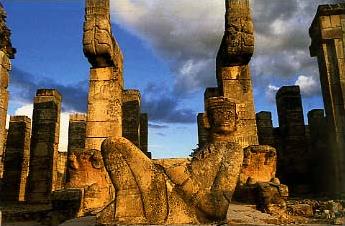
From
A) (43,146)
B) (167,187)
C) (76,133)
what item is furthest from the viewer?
(76,133)

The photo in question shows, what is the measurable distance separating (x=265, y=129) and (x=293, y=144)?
4.76 feet

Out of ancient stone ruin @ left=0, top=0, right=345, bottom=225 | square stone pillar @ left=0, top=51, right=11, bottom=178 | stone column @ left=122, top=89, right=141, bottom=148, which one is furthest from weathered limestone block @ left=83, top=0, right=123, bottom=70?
stone column @ left=122, top=89, right=141, bottom=148

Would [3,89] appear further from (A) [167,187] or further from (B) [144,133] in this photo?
(B) [144,133]

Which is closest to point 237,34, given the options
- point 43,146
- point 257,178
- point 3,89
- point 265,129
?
point 257,178

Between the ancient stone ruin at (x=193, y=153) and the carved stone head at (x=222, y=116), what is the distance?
0.02 m

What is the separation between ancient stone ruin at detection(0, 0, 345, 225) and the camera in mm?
4230

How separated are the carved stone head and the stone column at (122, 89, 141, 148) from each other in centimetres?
869

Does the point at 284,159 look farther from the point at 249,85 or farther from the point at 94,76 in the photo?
the point at 94,76

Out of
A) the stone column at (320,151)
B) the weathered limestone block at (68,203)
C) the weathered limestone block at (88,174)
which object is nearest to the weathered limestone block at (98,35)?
the weathered limestone block at (88,174)

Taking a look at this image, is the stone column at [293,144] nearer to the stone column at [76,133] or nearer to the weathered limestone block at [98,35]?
the weathered limestone block at [98,35]

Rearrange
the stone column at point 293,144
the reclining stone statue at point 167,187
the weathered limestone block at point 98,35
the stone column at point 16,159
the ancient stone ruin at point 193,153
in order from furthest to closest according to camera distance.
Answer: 1. the stone column at point 16,159
2. the stone column at point 293,144
3. the weathered limestone block at point 98,35
4. the ancient stone ruin at point 193,153
5. the reclining stone statue at point 167,187

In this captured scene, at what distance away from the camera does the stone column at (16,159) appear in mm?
15492

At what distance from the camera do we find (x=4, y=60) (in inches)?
349

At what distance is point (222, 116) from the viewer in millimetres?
5273
